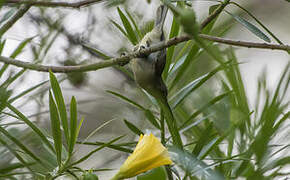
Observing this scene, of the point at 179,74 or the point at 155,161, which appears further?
the point at 179,74

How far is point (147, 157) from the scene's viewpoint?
413 millimetres

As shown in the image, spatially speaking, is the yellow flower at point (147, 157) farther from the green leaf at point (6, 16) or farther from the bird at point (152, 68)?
the green leaf at point (6, 16)

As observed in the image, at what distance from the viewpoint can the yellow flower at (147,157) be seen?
403 mm

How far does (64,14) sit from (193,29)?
0.62 m

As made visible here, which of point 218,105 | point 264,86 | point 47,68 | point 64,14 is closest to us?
point 218,105

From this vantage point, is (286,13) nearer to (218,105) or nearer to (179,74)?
(179,74)

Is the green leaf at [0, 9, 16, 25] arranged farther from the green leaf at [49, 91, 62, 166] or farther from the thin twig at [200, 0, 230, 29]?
the thin twig at [200, 0, 230, 29]

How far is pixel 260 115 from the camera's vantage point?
601 mm

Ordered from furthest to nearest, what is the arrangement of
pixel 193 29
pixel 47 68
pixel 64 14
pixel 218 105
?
pixel 64 14
pixel 47 68
pixel 218 105
pixel 193 29

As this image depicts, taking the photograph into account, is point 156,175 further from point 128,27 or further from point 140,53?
point 128,27

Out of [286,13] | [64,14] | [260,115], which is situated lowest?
[260,115]

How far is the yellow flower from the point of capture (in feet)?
1.32

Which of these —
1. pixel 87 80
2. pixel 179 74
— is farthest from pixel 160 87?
pixel 87 80

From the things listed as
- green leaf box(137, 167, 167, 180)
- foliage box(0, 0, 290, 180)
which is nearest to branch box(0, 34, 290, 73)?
foliage box(0, 0, 290, 180)
